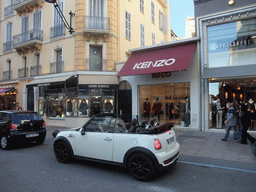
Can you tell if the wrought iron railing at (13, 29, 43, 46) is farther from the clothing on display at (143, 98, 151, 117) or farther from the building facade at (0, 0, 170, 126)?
the clothing on display at (143, 98, 151, 117)

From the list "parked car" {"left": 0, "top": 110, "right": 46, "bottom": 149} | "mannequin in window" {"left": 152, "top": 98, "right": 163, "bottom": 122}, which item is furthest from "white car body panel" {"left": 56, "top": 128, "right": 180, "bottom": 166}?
"mannequin in window" {"left": 152, "top": 98, "right": 163, "bottom": 122}

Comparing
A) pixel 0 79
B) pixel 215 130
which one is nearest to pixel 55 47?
pixel 0 79

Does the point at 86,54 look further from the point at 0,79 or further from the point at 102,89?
the point at 0,79

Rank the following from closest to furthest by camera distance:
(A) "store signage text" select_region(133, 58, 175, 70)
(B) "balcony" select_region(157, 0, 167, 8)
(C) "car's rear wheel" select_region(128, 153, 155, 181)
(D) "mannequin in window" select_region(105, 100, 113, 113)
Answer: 1. (C) "car's rear wheel" select_region(128, 153, 155, 181)
2. (A) "store signage text" select_region(133, 58, 175, 70)
3. (D) "mannequin in window" select_region(105, 100, 113, 113)
4. (B) "balcony" select_region(157, 0, 167, 8)

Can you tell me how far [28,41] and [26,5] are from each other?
363 cm

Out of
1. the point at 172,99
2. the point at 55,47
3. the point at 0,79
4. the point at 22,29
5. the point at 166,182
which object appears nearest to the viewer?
the point at 166,182

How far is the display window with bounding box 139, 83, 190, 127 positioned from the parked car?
6.97 m

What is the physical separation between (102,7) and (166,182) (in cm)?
1375

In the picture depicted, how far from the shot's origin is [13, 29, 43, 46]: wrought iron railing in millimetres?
16448

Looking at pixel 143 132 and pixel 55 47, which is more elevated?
pixel 55 47

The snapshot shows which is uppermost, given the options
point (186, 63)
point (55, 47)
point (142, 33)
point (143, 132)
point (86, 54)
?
point (142, 33)

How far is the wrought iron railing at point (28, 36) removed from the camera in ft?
54.0

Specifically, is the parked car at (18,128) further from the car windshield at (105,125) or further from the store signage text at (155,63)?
the store signage text at (155,63)

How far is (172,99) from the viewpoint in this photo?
41.0 ft
